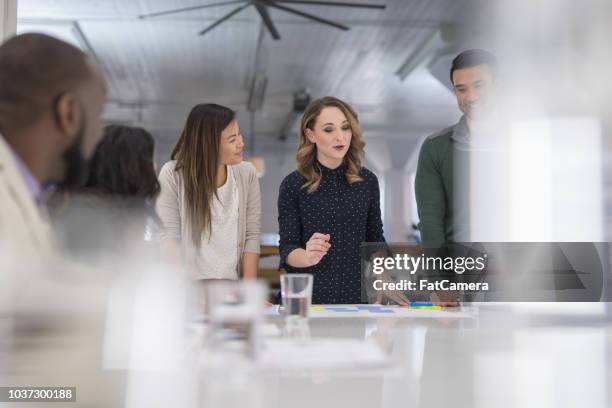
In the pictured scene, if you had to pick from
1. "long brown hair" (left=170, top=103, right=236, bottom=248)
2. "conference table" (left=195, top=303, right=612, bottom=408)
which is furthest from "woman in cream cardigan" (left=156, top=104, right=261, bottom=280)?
"conference table" (left=195, top=303, right=612, bottom=408)

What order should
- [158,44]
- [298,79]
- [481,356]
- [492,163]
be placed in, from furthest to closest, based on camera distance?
1. [298,79]
2. [158,44]
3. [492,163]
4. [481,356]

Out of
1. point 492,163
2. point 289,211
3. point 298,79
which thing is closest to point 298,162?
point 289,211

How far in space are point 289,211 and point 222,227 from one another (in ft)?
0.63

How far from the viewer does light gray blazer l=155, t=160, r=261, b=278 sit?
1.45 m

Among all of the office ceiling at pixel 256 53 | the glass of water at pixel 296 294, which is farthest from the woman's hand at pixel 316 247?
the office ceiling at pixel 256 53

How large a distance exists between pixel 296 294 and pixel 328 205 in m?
0.66

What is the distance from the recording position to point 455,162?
1753 mm

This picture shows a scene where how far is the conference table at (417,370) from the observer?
0.71m

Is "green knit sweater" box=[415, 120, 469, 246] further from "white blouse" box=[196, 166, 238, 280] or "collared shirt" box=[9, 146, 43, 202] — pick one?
"collared shirt" box=[9, 146, 43, 202]

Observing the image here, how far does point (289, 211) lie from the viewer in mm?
1604

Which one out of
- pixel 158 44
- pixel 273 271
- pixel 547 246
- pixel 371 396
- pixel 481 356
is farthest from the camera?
pixel 158 44

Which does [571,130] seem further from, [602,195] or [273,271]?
[273,271]

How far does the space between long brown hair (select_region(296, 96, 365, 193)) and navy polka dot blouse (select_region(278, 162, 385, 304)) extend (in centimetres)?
2

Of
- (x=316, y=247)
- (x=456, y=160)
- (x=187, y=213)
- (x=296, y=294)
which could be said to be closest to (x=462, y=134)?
(x=456, y=160)
